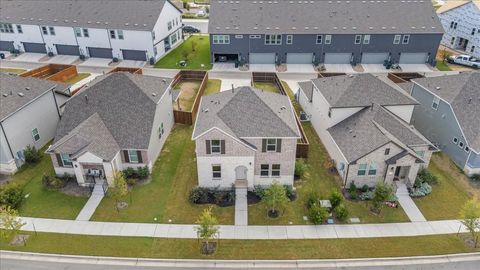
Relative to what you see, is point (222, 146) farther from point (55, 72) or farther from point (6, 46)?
point (6, 46)

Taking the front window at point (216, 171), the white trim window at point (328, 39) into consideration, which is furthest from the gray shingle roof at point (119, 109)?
the white trim window at point (328, 39)

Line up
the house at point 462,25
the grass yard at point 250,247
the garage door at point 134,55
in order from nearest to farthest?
the grass yard at point 250,247, the garage door at point 134,55, the house at point 462,25

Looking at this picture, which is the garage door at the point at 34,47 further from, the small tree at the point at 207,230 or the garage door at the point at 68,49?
the small tree at the point at 207,230

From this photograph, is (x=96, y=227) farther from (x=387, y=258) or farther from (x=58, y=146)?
(x=387, y=258)

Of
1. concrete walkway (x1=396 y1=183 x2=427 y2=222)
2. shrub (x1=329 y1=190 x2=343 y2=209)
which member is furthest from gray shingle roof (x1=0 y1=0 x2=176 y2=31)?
concrete walkway (x1=396 y1=183 x2=427 y2=222)

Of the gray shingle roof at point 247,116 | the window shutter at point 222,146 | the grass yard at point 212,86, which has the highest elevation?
→ the gray shingle roof at point 247,116

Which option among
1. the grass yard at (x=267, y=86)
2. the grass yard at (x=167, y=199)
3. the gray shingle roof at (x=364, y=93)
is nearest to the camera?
the grass yard at (x=167, y=199)

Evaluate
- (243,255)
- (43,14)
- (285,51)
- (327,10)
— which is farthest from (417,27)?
(43,14)

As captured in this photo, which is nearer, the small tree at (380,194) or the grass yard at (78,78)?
the small tree at (380,194)
